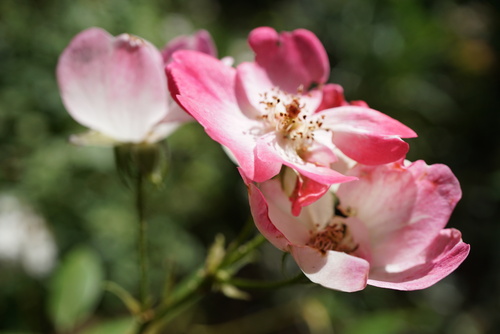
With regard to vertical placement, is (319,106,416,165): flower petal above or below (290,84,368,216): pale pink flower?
above

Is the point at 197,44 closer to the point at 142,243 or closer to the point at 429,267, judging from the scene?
the point at 142,243

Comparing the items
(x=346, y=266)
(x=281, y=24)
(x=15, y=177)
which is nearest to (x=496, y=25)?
(x=281, y=24)

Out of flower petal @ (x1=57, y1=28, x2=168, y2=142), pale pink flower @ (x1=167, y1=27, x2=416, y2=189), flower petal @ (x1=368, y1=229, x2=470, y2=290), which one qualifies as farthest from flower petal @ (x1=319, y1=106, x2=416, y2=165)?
flower petal @ (x1=57, y1=28, x2=168, y2=142)

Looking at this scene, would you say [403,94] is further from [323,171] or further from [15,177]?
[323,171]

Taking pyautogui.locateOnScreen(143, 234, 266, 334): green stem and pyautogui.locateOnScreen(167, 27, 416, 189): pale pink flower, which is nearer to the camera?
pyautogui.locateOnScreen(167, 27, 416, 189): pale pink flower

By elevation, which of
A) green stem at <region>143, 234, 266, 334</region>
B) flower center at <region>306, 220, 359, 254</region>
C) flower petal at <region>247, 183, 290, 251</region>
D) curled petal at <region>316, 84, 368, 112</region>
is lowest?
green stem at <region>143, 234, 266, 334</region>

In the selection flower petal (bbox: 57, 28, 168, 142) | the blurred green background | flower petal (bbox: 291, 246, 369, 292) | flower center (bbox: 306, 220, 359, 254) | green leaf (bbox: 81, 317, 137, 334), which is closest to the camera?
flower petal (bbox: 291, 246, 369, 292)

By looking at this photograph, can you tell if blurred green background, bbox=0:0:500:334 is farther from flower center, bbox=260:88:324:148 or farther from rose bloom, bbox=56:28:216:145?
flower center, bbox=260:88:324:148
